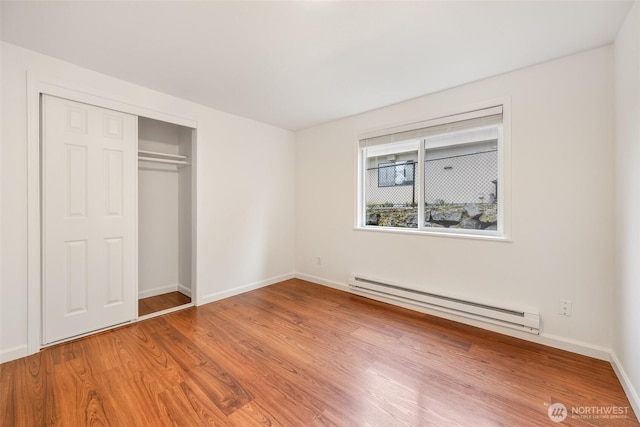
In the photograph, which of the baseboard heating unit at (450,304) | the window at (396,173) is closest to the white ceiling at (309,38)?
the window at (396,173)

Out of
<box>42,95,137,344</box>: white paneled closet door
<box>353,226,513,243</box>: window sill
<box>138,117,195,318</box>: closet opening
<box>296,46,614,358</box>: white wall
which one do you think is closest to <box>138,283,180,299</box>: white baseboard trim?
<box>138,117,195,318</box>: closet opening

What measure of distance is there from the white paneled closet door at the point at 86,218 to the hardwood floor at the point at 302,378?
0.27 meters

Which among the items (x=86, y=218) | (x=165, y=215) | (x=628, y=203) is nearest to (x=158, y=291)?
(x=165, y=215)

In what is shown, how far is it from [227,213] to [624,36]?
12.7ft

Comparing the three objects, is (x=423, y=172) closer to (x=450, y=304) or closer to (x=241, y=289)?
(x=450, y=304)

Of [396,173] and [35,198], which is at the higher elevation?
[396,173]

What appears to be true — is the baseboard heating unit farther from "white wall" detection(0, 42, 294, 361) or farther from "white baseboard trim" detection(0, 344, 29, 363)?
"white baseboard trim" detection(0, 344, 29, 363)

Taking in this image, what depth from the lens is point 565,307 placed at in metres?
2.13

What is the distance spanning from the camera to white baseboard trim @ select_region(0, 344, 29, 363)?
193 cm

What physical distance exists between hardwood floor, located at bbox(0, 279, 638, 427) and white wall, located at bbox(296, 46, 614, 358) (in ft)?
1.22

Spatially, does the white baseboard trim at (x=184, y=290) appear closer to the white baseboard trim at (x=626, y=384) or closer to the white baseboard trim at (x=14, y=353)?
the white baseboard trim at (x=14, y=353)

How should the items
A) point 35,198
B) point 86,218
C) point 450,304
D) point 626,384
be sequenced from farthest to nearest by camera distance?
point 450,304, point 86,218, point 35,198, point 626,384

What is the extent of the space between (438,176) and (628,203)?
58.3 inches

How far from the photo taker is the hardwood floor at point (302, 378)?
58.5 inches
